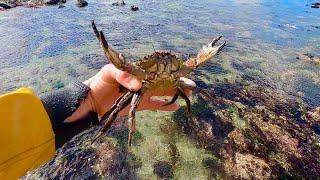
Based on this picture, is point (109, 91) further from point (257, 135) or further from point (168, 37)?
point (168, 37)

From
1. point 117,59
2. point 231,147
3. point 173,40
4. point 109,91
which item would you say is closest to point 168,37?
point 173,40

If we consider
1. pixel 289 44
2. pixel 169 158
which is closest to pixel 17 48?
pixel 169 158

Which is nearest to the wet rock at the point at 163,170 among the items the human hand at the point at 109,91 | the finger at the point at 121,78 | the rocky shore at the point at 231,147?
the rocky shore at the point at 231,147

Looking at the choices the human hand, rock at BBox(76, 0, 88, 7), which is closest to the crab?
the human hand

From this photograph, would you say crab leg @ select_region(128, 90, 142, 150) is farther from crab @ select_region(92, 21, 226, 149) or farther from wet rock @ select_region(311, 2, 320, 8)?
wet rock @ select_region(311, 2, 320, 8)

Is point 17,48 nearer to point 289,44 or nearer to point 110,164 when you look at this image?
point 110,164

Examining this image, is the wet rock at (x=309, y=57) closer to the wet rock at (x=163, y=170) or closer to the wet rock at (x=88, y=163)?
the wet rock at (x=163, y=170)
